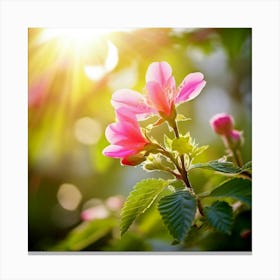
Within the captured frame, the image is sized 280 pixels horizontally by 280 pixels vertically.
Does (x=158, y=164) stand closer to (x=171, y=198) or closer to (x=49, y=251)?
(x=171, y=198)

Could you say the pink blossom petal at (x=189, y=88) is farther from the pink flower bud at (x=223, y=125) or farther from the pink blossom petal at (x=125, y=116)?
the pink flower bud at (x=223, y=125)

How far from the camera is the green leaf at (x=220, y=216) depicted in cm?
134

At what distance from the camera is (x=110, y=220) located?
2.00 metres

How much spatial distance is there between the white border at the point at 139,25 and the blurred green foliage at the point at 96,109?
3cm

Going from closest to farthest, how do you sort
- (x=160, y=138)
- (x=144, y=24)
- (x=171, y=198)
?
1. (x=171, y=198)
2. (x=160, y=138)
3. (x=144, y=24)

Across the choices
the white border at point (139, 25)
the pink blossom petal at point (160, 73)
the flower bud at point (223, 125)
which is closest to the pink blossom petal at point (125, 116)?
the pink blossom petal at point (160, 73)

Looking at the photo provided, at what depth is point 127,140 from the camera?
1.42m

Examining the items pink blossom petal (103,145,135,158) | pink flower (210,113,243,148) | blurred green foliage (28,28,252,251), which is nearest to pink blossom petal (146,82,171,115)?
pink blossom petal (103,145,135,158)

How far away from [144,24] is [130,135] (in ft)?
2.62

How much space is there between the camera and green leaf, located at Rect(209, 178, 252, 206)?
4.65ft

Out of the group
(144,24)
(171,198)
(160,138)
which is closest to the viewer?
(171,198)

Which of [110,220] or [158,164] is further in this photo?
[110,220]
